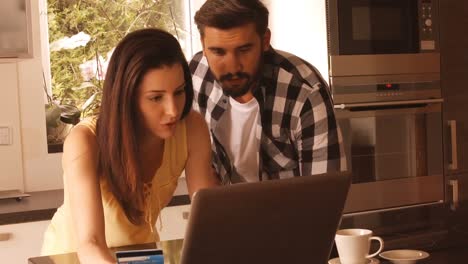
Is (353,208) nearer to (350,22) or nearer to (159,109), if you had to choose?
(350,22)

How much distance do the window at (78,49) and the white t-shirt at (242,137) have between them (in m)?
1.50

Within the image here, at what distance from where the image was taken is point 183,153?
2.03 m

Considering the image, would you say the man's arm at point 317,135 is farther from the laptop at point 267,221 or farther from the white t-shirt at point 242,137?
the laptop at point 267,221

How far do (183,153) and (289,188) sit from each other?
755 millimetres

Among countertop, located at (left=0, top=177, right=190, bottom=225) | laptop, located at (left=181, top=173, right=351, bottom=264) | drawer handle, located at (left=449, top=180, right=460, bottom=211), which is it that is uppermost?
laptop, located at (left=181, top=173, right=351, bottom=264)

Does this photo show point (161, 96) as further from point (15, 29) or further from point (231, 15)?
point (15, 29)

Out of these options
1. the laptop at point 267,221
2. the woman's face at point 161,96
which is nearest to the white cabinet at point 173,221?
the woman's face at point 161,96

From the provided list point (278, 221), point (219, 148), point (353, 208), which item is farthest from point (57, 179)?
point (278, 221)

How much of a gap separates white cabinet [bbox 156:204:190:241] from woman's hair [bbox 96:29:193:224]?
4.20ft

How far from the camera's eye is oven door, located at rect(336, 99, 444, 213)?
3328 mm

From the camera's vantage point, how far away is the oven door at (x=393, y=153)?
10.9 ft

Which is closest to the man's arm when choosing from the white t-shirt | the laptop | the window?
the white t-shirt

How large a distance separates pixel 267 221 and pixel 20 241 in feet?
A: 5.97

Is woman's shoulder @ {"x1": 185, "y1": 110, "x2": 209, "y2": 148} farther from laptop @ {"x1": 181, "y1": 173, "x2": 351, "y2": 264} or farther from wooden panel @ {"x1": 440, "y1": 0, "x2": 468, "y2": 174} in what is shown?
wooden panel @ {"x1": 440, "y1": 0, "x2": 468, "y2": 174}
